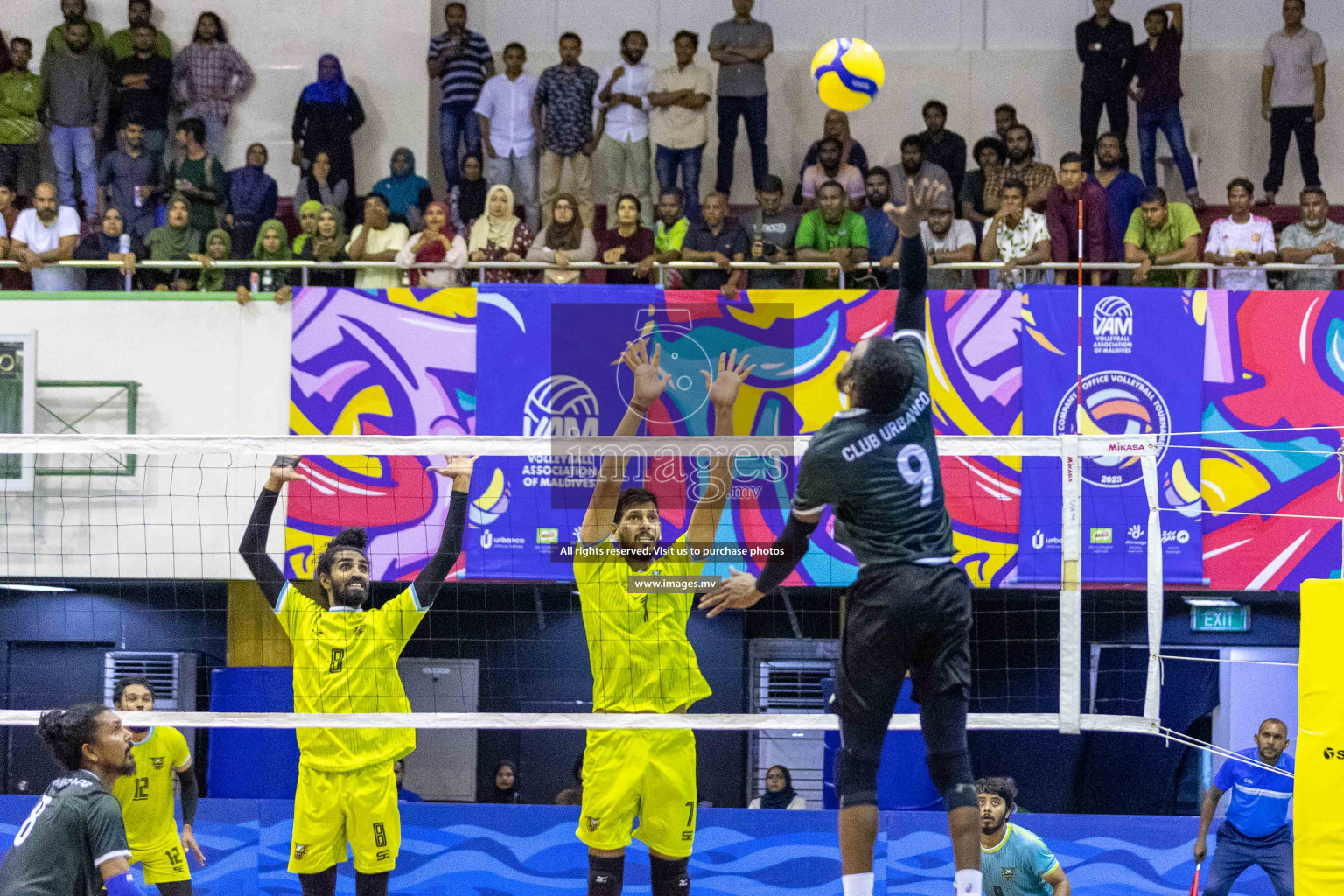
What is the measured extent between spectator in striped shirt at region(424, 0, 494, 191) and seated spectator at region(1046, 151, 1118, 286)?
6691 millimetres

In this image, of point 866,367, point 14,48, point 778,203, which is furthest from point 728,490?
point 14,48

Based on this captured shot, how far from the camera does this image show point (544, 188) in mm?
16656

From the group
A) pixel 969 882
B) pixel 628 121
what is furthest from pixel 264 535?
pixel 628 121

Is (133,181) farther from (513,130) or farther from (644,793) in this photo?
(644,793)

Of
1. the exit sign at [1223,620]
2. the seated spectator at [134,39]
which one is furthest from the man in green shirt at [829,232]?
the seated spectator at [134,39]

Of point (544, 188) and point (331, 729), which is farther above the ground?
point (544, 188)

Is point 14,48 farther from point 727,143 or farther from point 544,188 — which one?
point 727,143

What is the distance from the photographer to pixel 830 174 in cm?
1583

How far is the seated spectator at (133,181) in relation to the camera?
1623 cm

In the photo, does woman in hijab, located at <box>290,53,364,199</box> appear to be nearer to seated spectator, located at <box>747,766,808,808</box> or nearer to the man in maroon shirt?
the man in maroon shirt

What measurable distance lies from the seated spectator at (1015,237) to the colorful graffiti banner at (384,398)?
5382 millimetres

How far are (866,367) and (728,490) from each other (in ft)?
26.8

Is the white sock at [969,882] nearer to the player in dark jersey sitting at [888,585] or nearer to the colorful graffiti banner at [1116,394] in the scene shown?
the player in dark jersey sitting at [888,585]

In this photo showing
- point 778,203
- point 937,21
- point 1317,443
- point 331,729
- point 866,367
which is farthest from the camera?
point 937,21
